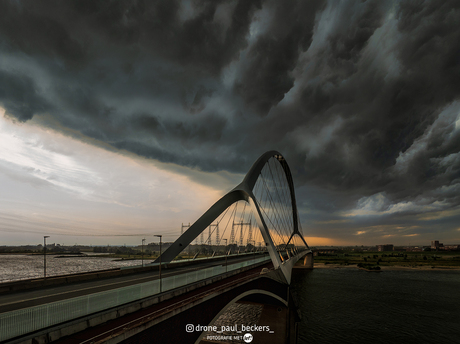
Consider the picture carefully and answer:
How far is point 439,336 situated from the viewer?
26.6 metres

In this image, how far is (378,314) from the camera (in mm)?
33969

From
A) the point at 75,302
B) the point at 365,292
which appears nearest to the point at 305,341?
the point at 75,302

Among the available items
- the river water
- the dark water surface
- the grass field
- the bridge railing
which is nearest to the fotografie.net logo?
the dark water surface

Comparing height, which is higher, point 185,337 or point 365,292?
point 185,337

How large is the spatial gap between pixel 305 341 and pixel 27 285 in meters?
24.7

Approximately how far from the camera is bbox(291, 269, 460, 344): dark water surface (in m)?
26.2

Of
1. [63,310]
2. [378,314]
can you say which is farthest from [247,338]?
[63,310]

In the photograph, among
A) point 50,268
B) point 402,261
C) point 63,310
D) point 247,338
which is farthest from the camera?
point 402,261

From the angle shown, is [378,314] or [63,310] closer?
[63,310]

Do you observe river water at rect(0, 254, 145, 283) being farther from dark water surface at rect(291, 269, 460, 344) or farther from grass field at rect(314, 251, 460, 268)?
grass field at rect(314, 251, 460, 268)

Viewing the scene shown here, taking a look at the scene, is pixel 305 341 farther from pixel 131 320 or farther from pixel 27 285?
pixel 27 285

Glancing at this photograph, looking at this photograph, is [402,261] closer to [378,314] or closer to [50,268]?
[378,314]

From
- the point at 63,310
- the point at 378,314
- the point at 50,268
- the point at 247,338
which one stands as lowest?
the point at 50,268

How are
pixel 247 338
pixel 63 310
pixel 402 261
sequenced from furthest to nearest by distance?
pixel 402 261, pixel 247 338, pixel 63 310
